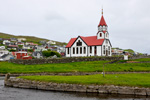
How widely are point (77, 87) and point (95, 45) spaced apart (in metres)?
45.0

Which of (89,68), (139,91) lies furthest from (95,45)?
(139,91)

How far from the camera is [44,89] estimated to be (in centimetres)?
2700

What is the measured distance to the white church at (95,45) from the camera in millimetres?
68250

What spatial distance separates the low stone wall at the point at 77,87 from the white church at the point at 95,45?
42822 millimetres

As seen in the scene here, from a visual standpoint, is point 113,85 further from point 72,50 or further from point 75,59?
point 72,50

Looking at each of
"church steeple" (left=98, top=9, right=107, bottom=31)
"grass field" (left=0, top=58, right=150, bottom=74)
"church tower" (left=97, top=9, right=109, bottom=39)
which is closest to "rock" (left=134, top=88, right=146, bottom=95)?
"grass field" (left=0, top=58, right=150, bottom=74)

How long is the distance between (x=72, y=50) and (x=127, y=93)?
53.7m

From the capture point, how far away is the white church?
6825 centimetres

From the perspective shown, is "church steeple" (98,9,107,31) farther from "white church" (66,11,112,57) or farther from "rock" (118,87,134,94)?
"rock" (118,87,134,94)

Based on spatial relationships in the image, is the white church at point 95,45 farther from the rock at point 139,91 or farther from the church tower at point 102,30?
the rock at point 139,91

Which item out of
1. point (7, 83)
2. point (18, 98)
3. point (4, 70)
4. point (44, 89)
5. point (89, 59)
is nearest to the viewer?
point (18, 98)

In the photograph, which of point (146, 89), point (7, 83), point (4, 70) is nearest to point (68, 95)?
point (146, 89)

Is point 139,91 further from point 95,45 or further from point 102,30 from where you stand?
point 102,30

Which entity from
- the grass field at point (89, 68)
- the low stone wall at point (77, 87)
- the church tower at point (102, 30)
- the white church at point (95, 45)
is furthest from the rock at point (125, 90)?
the church tower at point (102, 30)
